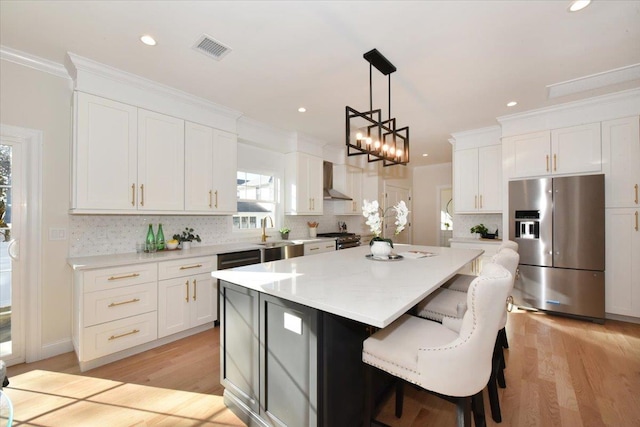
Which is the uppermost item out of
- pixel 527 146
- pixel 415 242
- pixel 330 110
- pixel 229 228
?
pixel 330 110

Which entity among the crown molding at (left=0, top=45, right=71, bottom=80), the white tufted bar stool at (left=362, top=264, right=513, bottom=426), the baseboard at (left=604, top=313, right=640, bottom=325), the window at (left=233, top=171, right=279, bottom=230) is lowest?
the baseboard at (left=604, top=313, right=640, bottom=325)

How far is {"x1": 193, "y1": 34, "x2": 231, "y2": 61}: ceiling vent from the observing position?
84.9 inches

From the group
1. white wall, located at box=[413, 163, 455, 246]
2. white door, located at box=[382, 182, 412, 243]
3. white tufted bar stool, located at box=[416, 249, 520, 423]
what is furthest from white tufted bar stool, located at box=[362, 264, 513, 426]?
white wall, located at box=[413, 163, 455, 246]

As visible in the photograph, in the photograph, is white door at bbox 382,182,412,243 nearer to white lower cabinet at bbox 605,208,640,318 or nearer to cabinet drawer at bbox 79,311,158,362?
white lower cabinet at bbox 605,208,640,318

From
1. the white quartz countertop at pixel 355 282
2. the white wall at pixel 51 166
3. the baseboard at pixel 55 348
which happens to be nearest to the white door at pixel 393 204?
the white quartz countertop at pixel 355 282

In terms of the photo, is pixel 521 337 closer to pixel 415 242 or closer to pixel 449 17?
pixel 449 17

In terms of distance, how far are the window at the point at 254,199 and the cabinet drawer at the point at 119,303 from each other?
1.64 meters

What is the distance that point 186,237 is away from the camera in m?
3.38

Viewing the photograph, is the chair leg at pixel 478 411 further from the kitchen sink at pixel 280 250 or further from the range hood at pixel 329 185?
the range hood at pixel 329 185

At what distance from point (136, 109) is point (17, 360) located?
96.5 inches

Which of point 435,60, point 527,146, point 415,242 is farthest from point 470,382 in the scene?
point 415,242

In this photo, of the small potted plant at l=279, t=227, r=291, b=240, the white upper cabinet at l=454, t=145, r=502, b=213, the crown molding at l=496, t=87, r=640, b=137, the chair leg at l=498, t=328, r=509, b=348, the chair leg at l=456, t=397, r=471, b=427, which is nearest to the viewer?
the chair leg at l=456, t=397, r=471, b=427

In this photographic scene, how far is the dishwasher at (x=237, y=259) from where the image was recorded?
123 inches

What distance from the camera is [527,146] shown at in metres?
3.76
